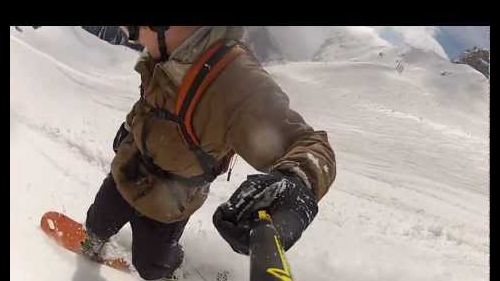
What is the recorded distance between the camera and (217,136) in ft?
6.28

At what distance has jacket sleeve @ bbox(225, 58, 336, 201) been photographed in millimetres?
1452

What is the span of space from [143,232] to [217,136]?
43.8 inches

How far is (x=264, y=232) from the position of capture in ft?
3.72

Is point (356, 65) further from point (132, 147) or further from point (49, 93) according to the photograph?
point (132, 147)

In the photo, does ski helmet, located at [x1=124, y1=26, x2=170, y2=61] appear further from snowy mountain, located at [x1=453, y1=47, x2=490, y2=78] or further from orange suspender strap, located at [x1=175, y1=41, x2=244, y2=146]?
snowy mountain, located at [x1=453, y1=47, x2=490, y2=78]

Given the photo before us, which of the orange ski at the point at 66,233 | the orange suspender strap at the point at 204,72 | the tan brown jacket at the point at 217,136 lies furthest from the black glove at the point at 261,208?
the orange ski at the point at 66,233

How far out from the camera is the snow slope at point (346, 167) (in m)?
3.55

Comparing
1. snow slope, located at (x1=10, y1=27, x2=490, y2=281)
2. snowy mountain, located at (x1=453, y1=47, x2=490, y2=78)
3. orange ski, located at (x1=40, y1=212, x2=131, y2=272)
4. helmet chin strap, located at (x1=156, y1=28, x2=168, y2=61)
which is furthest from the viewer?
snowy mountain, located at (x1=453, y1=47, x2=490, y2=78)

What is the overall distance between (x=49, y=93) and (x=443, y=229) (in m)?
6.06

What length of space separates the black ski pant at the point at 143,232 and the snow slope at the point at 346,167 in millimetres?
201

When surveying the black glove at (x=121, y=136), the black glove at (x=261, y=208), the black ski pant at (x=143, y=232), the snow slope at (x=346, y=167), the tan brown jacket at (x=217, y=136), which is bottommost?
the snow slope at (x=346, y=167)

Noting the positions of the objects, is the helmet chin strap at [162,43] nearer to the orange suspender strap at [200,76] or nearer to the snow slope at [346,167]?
the orange suspender strap at [200,76]

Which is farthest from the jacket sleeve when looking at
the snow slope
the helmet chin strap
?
the snow slope
